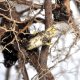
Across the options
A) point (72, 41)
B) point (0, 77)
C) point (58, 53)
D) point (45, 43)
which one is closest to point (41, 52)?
point (45, 43)

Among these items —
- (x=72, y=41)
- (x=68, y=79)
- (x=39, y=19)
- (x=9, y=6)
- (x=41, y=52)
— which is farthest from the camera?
(x=68, y=79)

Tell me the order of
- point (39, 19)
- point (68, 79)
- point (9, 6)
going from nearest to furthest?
point (9, 6), point (39, 19), point (68, 79)

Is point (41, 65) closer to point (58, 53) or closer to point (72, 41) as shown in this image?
point (58, 53)

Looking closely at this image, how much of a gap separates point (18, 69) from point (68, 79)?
0.36m

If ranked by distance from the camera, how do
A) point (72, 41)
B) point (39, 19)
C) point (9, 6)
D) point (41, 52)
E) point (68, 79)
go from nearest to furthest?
1. point (9, 6)
2. point (41, 52)
3. point (39, 19)
4. point (72, 41)
5. point (68, 79)

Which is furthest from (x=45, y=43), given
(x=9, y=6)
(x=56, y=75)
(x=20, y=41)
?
(x=56, y=75)

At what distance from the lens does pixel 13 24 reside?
4.91 feet

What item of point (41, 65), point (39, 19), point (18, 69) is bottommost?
point (41, 65)

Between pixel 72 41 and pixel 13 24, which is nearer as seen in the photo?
pixel 13 24

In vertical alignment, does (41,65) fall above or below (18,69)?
below

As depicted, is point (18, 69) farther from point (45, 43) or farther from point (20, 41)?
point (45, 43)

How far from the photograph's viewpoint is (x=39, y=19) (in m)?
1.66

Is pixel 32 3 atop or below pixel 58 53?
atop

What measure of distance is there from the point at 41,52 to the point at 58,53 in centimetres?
18
